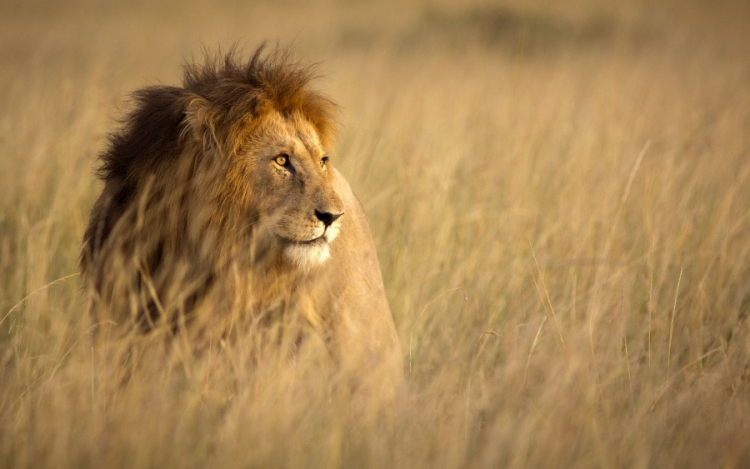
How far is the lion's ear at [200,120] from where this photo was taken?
325 centimetres

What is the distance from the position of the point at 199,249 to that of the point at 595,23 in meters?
14.7

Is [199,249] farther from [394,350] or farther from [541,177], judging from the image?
[541,177]

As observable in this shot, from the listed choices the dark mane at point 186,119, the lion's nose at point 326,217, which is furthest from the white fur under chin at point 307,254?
the dark mane at point 186,119

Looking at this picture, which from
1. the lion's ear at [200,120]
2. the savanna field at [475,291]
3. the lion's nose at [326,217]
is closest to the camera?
the savanna field at [475,291]

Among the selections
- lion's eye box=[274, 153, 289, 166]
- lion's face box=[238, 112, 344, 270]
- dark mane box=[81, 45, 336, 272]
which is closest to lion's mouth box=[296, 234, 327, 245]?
lion's face box=[238, 112, 344, 270]

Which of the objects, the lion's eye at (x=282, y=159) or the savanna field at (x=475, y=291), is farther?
the lion's eye at (x=282, y=159)

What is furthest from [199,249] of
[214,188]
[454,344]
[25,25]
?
[25,25]

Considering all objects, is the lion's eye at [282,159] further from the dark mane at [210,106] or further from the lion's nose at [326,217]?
the lion's nose at [326,217]

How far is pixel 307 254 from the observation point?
3.12 metres

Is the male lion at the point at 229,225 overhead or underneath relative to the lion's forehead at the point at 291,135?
underneath

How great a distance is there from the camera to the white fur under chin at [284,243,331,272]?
3.12 m

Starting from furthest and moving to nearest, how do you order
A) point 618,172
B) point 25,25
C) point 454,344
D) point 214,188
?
1. point 25,25
2. point 618,172
3. point 454,344
4. point 214,188

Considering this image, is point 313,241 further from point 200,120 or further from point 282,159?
point 200,120

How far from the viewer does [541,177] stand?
6.19m
